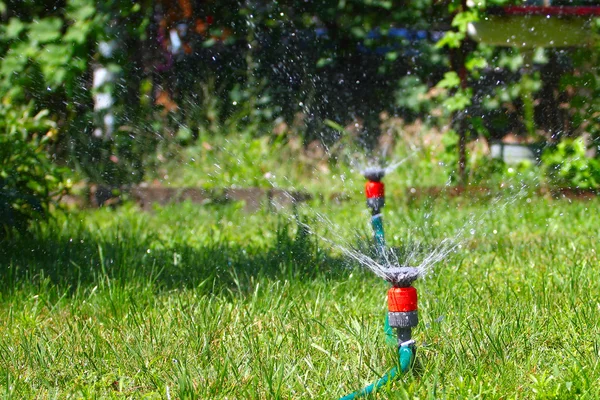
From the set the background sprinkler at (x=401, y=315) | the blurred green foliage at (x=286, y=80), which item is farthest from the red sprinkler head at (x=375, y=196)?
the blurred green foliage at (x=286, y=80)

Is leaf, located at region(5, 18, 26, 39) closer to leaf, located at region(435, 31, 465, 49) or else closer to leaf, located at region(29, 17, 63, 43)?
leaf, located at region(29, 17, 63, 43)

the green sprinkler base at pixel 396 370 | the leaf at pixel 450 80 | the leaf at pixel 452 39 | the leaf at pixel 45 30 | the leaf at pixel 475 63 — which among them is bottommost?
the green sprinkler base at pixel 396 370

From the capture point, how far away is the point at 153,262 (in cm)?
286

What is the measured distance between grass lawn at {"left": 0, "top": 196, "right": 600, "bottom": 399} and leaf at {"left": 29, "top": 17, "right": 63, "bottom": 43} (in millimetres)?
1547

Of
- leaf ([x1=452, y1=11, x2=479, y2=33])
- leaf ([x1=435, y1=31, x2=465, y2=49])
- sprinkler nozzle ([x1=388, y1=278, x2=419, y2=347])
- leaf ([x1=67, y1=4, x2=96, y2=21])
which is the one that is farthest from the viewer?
leaf ([x1=435, y1=31, x2=465, y2=49])

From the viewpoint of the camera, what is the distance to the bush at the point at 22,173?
3131 mm

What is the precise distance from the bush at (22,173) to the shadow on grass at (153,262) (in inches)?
4.9

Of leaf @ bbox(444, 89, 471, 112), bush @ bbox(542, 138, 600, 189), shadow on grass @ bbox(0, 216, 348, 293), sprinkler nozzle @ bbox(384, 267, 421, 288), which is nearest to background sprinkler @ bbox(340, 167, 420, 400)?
sprinkler nozzle @ bbox(384, 267, 421, 288)

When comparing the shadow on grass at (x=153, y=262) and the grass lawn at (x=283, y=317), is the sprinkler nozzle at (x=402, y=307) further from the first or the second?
the shadow on grass at (x=153, y=262)

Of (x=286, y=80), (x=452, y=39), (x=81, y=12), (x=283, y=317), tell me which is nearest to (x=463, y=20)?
(x=452, y=39)

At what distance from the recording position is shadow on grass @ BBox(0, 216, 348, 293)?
2701mm

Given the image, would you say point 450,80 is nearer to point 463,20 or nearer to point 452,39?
point 452,39

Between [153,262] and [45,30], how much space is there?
94.6 inches

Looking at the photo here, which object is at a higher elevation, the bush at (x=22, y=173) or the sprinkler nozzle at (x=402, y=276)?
the bush at (x=22, y=173)
